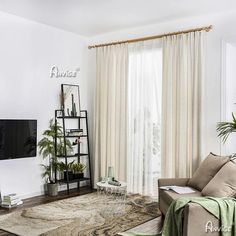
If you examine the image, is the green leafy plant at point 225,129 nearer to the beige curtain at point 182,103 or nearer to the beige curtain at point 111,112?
the beige curtain at point 182,103

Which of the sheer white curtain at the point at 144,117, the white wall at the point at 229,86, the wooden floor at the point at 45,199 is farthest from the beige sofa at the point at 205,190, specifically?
the wooden floor at the point at 45,199

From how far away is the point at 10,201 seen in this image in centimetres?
510

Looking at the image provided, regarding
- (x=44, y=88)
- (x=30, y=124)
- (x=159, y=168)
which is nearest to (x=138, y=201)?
(x=159, y=168)

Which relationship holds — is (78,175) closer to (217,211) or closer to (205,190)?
(205,190)

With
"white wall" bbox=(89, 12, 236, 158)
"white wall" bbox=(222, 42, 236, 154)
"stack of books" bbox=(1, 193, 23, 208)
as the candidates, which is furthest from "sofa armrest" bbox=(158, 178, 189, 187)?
"stack of books" bbox=(1, 193, 23, 208)

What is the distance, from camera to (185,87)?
5387 millimetres

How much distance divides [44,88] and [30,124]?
0.80 m

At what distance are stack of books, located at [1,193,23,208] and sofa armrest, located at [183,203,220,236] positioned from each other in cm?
311

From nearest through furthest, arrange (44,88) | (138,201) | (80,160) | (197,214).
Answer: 1. (197,214)
2. (138,201)
3. (44,88)
4. (80,160)

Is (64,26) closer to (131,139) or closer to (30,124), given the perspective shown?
(30,124)

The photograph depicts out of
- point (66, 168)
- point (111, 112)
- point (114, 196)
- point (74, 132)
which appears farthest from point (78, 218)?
point (111, 112)

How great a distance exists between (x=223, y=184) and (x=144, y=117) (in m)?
2.33

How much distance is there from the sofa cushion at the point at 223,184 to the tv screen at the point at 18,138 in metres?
2.88

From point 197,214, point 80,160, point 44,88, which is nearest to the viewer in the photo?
point 197,214
